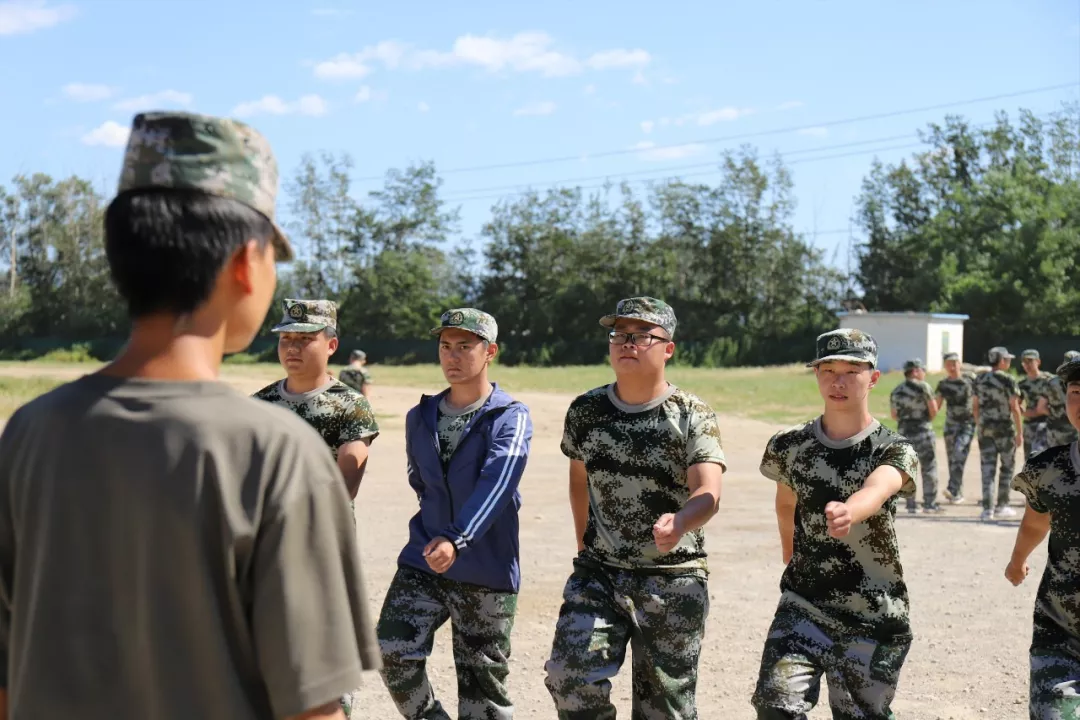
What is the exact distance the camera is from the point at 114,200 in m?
2.15

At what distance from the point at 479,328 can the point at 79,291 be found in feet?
282

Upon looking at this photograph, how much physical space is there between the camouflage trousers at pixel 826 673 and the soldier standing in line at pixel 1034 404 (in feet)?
38.3

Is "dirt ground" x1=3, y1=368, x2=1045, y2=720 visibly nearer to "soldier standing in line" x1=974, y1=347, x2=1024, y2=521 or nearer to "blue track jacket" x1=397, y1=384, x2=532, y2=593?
"soldier standing in line" x1=974, y1=347, x2=1024, y2=521

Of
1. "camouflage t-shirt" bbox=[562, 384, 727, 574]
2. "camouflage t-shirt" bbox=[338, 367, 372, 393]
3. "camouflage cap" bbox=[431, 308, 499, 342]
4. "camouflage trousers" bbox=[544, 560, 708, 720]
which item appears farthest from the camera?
"camouflage t-shirt" bbox=[338, 367, 372, 393]

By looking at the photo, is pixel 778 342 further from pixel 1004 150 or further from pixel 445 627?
pixel 445 627

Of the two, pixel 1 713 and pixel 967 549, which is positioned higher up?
pixel 1 713

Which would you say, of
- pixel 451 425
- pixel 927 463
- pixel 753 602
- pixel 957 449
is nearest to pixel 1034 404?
pixel 957 449

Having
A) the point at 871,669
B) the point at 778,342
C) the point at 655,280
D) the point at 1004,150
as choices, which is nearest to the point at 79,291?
the point at 655,280

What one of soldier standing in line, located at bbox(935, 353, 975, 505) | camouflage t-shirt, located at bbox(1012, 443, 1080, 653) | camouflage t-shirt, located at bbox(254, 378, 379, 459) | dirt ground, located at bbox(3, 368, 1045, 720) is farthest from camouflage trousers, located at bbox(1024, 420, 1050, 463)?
camouflage t-shirt, located at bbox(254, 378, 379, 459)

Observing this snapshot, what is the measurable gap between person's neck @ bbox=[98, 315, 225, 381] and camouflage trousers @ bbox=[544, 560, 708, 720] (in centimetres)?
341

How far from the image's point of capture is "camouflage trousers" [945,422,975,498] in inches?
644

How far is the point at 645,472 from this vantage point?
5398 millimetres

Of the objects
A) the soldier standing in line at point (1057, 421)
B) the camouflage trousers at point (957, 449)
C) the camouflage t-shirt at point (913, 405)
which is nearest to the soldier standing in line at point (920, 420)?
the camouflage t-shirt at point (913, 405)

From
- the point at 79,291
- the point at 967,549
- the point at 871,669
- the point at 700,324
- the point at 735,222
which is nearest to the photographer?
the point at 871,669
